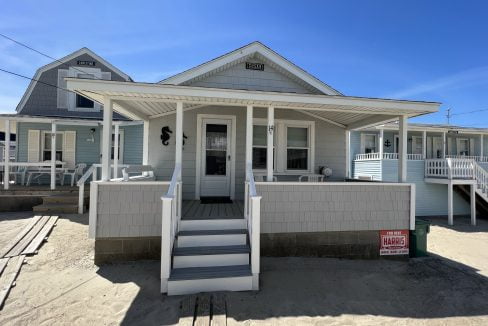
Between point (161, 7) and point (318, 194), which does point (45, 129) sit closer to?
point (161, 7)

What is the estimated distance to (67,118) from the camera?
414 inches

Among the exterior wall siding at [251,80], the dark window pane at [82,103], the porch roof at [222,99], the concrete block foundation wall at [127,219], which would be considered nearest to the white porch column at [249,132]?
the porch roof at [222,99]

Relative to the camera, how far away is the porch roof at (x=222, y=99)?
13.5ft

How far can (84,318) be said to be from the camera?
300 centimetres

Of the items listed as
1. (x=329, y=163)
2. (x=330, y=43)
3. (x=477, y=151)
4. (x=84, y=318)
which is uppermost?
Answer: (x=330, y=43)

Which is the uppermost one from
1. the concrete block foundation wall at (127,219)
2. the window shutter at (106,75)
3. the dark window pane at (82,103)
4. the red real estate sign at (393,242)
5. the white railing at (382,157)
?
the window shutter at (106,75)

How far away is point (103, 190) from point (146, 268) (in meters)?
1.58

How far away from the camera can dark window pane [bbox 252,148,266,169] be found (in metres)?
6.75

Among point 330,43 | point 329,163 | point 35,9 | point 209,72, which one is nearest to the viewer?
point 209,72

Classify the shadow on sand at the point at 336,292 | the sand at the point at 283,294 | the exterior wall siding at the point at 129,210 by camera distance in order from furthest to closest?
1. the exterior wall siding at the point at 129,210
2. the shadow on sand at the point at 336,292
3. the sand at the point at 283,294

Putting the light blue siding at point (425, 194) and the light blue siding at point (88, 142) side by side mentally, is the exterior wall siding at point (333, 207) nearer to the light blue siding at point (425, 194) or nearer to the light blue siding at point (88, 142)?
the light blue siding at point (425, 194)

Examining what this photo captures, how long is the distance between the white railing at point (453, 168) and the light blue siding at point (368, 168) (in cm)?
253

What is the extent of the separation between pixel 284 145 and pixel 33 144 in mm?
10596

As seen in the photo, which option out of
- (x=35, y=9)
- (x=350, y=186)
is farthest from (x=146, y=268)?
(x=35, y=9)
